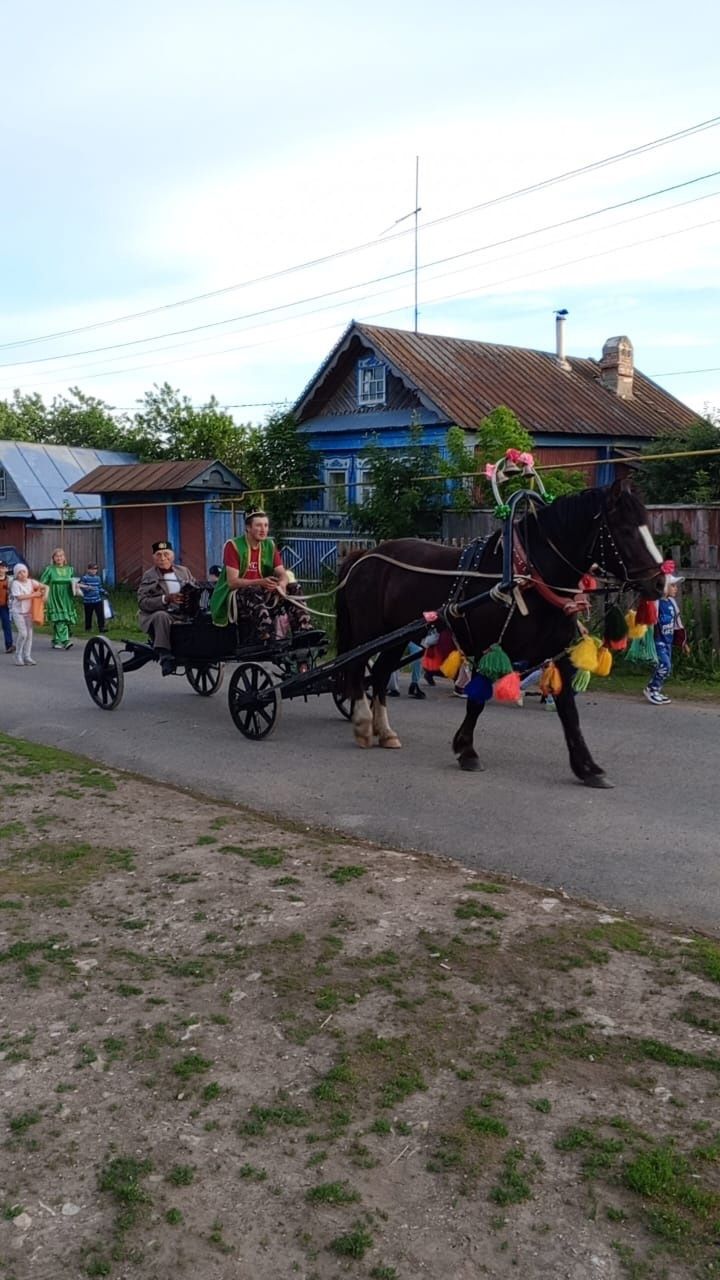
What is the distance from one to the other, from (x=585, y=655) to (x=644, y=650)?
188 inches

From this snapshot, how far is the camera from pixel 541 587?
7926mm

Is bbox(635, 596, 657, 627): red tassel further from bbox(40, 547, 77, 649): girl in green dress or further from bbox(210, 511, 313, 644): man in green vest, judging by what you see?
bbox(40, 547, 77, 649): girl in green dress

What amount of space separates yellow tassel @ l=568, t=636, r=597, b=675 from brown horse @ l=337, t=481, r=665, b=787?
20cm

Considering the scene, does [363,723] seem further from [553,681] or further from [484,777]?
[553,681]

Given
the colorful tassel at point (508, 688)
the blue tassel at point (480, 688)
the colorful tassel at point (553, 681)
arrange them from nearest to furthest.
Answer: the colorful tassel at point (508, 688) < the colorful tassel at point (553, 681) < the blue tassel at point (480, 688)

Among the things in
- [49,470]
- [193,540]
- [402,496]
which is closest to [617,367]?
[193,540]

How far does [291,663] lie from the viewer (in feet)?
33.2

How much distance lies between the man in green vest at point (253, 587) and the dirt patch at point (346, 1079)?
4217mm

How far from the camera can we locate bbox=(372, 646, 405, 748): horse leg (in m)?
9.60

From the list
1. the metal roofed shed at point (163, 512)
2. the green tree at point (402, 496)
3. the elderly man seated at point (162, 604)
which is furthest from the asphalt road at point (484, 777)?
the metal roofed shed at point (163, 512)

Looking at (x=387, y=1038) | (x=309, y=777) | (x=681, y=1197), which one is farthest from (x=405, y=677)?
(x=681, y=1197)

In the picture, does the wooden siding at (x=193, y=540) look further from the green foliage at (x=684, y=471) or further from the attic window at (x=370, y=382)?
the green foliage at (x=684, y=471)

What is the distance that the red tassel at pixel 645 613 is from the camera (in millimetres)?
7750

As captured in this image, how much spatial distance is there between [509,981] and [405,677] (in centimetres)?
950
